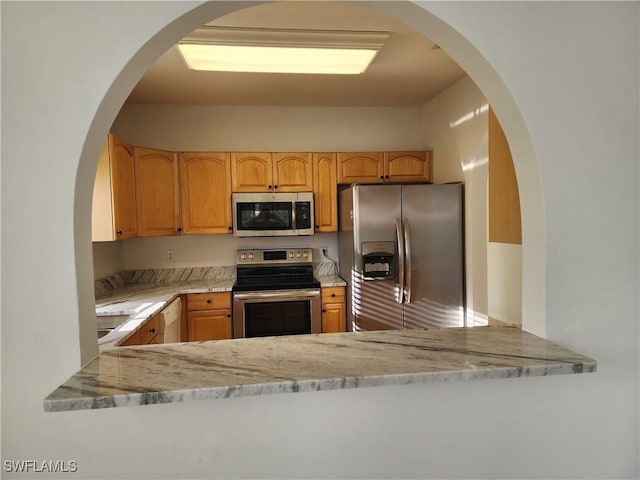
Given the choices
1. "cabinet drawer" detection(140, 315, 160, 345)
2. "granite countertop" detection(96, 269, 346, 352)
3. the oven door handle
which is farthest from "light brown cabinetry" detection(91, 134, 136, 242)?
the oven door handle

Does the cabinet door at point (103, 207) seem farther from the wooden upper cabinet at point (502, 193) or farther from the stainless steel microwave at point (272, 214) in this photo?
the wooden upper cabinet at point (502, 193)

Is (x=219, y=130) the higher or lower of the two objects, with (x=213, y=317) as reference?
higher

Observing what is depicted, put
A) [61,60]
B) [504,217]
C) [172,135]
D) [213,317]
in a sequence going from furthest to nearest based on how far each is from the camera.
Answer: [172,135]
[213,317]
[504,217]
[61,60]

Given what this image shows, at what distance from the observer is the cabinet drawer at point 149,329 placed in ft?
7.61

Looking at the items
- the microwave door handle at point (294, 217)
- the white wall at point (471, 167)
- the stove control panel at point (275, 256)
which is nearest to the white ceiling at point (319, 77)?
the white wall at point (471, 167)

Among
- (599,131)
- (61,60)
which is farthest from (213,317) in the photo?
(599,131)

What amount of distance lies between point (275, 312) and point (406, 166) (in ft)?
5.94

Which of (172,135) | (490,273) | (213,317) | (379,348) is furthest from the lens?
(172,135)

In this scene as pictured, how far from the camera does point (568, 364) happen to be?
3.15 ft

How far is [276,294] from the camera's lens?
3377 millimetres

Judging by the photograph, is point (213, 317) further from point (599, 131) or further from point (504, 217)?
point (599, 131)

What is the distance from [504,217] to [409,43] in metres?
1.54

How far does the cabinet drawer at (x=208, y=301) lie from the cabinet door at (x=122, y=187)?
2.26 feet

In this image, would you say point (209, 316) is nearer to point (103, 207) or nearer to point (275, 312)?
point (275, 312)
